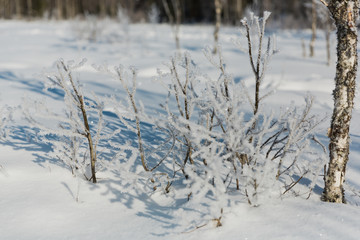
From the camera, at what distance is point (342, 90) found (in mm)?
2355

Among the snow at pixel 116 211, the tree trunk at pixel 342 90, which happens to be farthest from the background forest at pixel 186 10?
the snow at pixel 116 211

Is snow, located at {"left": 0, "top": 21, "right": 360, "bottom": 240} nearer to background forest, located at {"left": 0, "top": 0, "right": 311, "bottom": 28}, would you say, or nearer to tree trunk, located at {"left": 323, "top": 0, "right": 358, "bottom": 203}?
tree trunk, located at {"left": 323, "top": 0, "right": 358, "bottom": 203}

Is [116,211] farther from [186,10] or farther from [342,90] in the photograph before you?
[186,10]

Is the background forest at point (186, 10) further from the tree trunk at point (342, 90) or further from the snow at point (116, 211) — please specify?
the snow at point (116, 211)

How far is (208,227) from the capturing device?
85.4 inches

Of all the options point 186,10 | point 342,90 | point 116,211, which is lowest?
point 116,211

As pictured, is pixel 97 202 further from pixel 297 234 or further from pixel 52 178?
pixel 297 234

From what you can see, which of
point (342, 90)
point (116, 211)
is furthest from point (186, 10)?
point (116, 211)

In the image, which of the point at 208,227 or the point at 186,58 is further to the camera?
the point at 186,58

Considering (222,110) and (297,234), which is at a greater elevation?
(222,110)

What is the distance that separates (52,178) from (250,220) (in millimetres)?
1598

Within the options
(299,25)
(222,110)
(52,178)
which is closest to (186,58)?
(222,110)

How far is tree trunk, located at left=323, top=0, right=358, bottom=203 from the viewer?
7.40 ft

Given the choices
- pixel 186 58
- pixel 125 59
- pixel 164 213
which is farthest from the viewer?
pixel 125 59
